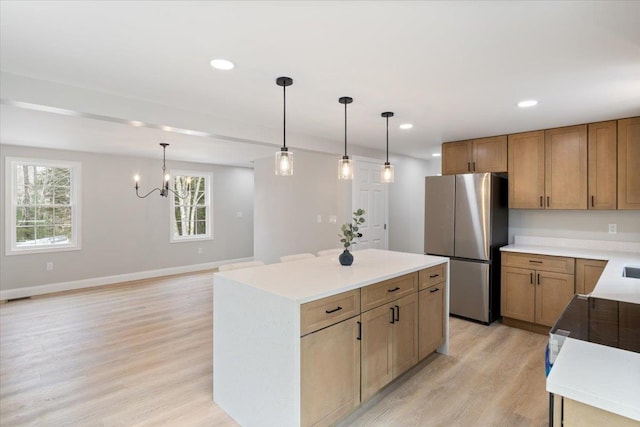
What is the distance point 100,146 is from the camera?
5.23 meters

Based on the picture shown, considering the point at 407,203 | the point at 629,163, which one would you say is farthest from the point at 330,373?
the point at 407,203

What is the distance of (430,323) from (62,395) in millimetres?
2869

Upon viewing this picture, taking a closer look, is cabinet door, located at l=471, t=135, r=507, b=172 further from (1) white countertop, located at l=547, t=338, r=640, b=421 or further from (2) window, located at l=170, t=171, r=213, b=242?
(2) window, located at l=170, t=171, r=213, b=242

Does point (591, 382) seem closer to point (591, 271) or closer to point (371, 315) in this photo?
point (371, 315)

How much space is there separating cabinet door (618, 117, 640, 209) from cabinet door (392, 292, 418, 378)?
8.37 ft

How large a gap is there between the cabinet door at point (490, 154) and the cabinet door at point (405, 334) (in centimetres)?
244

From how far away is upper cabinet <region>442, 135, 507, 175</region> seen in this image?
13.8 feet

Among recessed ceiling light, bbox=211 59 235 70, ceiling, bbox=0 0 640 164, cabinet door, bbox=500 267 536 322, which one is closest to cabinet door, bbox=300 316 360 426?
ceiling, bbox=0 0 640 164

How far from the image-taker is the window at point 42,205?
518cm

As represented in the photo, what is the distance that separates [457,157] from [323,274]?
10.2ft

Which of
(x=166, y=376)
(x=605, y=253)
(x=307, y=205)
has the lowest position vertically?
(x=166, y=376)

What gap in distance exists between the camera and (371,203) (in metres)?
5.55

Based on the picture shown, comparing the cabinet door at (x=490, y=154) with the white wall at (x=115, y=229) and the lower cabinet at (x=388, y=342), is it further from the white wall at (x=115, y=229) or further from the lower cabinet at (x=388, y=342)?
the white wall at (x=115, y=229)

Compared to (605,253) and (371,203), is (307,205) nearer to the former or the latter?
(371,203)
